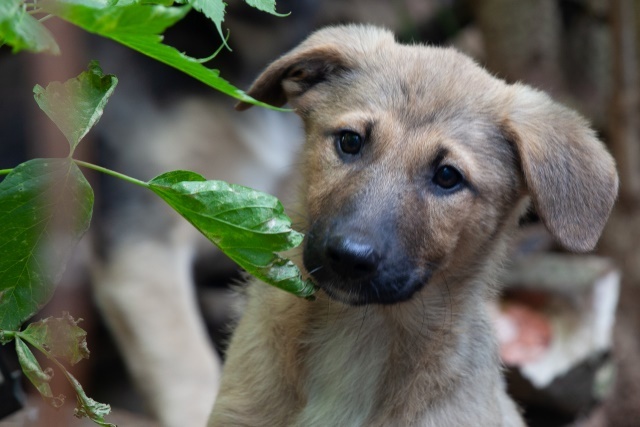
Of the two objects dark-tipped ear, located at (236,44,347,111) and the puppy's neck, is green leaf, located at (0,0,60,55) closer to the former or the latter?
dark-tipped ear, located at (236,44,347,111)

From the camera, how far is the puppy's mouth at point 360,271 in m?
2.52

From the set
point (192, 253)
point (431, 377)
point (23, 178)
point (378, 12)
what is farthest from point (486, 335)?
point (378, 12)

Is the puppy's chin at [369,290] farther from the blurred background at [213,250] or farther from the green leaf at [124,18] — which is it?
the blurred background at [213,250]

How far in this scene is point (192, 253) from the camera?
18.2ft

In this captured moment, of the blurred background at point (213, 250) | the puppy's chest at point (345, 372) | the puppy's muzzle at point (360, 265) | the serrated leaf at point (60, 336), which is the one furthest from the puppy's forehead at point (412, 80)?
the blurred background at point (213, 250)

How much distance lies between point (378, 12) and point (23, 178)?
5924 millimetres

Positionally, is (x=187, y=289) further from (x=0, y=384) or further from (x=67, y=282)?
(x=0, y=384)

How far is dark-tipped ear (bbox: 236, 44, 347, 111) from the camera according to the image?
3.03 m

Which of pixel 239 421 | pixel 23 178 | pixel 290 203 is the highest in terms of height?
pixel 23 178

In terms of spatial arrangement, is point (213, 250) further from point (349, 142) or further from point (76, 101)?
point (76, 101)

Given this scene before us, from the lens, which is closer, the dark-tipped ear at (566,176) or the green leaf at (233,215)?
the green leaf at (233,215)

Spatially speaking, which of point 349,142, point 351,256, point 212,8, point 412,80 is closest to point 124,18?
point 212,8

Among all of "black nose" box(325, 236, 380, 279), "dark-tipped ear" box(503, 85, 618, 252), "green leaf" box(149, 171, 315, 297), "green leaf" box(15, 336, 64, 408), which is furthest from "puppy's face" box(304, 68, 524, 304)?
"green leaf" box(15, 336, 64, 408)

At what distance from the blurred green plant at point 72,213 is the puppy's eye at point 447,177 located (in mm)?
892
